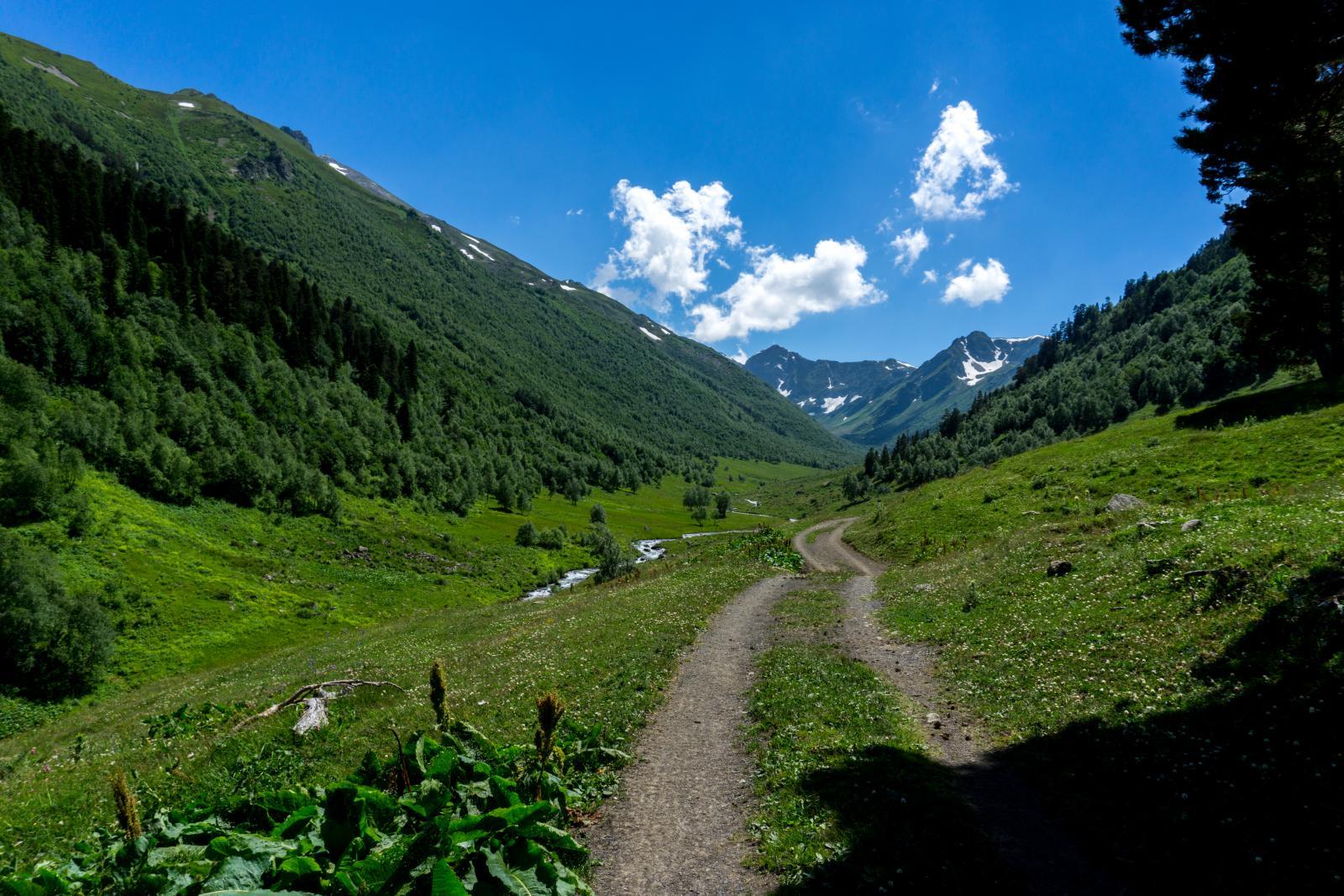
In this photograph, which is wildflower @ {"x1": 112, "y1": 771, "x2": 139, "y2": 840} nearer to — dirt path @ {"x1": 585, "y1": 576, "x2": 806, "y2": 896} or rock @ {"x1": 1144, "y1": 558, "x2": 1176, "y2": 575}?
dirt path @ {"x1": 585, "y1": 576, "x2": 806, "y2": 896}

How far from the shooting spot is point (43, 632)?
4294 cm

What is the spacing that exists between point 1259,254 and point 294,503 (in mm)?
110725

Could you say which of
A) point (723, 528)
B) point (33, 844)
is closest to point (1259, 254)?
point (33, 844)

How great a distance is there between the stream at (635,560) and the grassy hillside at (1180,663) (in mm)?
49060

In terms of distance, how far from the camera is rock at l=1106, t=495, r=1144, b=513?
116 ft

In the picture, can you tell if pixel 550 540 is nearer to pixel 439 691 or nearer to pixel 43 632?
pixel 43 632

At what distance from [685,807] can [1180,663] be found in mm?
13092

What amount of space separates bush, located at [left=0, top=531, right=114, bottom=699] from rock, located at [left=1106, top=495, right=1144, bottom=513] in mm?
77066

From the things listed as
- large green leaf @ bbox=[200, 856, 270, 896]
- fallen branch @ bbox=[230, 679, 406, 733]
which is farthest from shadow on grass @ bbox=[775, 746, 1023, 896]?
fallen branch @ bbox=[230, 679, 406, 733]

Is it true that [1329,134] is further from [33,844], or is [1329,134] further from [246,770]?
[33,844]

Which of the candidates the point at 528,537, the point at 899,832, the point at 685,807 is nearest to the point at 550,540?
the point at 528,537

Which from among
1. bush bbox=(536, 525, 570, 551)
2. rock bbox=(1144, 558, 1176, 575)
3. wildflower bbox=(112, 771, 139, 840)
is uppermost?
wildflower bbox=(112, 771, 139, 840)

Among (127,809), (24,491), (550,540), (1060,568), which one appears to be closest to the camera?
(127,809)

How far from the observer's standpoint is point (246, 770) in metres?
10.9
